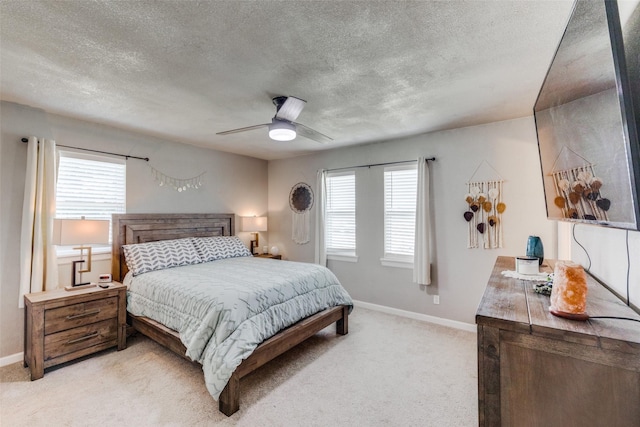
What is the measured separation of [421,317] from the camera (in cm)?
386

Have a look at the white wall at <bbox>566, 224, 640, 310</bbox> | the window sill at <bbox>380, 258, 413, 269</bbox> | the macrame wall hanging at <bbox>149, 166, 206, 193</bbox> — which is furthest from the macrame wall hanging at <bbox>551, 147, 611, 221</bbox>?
the macrame wall hanging at <bbox>149, 166, 206, 193</bbox>

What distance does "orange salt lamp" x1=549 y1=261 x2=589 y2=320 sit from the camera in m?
1.00

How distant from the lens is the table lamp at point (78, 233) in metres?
2.72

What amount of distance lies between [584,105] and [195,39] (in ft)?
6.46

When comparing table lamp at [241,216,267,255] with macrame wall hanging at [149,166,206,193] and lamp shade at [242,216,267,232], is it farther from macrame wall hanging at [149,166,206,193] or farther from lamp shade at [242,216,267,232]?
macrame wall hanging at [149,166,206,193]

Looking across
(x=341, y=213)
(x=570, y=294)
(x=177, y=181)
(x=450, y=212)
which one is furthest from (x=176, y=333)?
(x=450, y=212)

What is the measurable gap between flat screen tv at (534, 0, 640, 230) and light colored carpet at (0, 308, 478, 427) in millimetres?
1729

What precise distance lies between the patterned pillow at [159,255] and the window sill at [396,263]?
101 inches

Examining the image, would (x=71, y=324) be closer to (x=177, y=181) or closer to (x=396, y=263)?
(x=177, y=181)

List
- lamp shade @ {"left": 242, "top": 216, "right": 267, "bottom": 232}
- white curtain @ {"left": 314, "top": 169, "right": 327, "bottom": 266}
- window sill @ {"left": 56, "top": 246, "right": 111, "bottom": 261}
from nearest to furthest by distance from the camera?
window sill @ {"left": 56, "top": 246, "right": 111, "bottom": 261}, white curtain @ {"left": 314, "top": 169, "right": 327, "bottom": 266}, lamp shade @ {"left": 242, "top": 216, "right": 267, "bottom": 232}

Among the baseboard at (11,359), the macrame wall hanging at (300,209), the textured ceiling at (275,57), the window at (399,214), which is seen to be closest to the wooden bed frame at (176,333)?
the baseboard at (11,359)

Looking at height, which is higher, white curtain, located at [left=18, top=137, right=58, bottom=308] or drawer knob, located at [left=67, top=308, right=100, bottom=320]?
white curtain, located at [left=18, top=137, right=58, bottom=308]

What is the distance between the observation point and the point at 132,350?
3023mm

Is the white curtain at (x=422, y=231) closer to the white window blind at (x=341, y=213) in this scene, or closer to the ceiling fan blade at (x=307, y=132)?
the white window blind at (x=341, y=213)
